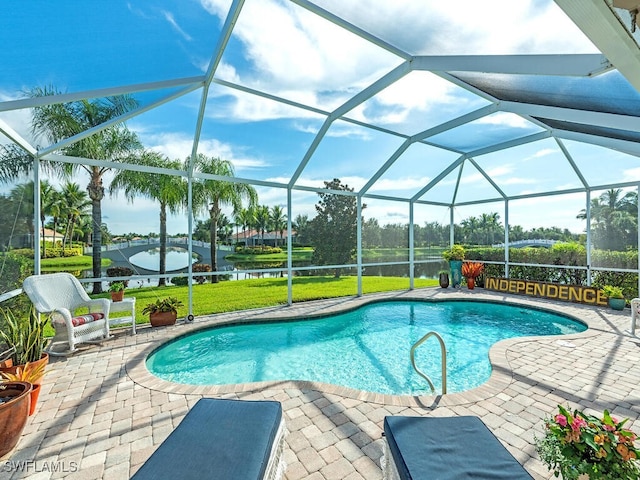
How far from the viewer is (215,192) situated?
325 inches

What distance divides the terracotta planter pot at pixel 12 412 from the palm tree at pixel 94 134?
3.33 metres

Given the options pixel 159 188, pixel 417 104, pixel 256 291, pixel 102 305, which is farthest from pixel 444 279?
pixel 102 305

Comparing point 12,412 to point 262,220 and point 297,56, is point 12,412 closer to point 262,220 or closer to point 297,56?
point 297,56

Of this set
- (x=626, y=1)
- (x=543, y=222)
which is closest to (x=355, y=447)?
(x=626, y=1)

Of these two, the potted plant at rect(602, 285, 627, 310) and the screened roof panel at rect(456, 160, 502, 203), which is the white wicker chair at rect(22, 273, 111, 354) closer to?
the screened roof panel at rect(456, 160, 502, 203)

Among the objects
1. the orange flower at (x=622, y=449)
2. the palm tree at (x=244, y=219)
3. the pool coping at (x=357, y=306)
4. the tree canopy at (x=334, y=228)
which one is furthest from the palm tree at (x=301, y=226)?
the orange flower at (x=622, y=449)

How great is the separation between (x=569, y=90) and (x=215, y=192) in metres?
7.47

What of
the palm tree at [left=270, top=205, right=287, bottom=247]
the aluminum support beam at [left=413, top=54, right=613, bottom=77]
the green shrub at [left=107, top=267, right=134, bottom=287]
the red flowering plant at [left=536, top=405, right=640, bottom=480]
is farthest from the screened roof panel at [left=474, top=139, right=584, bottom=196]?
the green shrub at [left=107, top=267, right=134, bottom=287]

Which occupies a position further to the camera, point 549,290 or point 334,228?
point 334,228

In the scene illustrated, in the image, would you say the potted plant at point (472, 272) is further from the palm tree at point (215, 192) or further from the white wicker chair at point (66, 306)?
the white wicker chair at point (66, 306)

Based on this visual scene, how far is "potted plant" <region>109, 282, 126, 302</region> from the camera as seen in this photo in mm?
6938

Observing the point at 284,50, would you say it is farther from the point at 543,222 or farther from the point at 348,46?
the point at 543,222

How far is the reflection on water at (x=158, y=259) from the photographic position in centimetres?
734

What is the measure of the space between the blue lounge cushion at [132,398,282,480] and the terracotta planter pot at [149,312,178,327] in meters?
4.97
